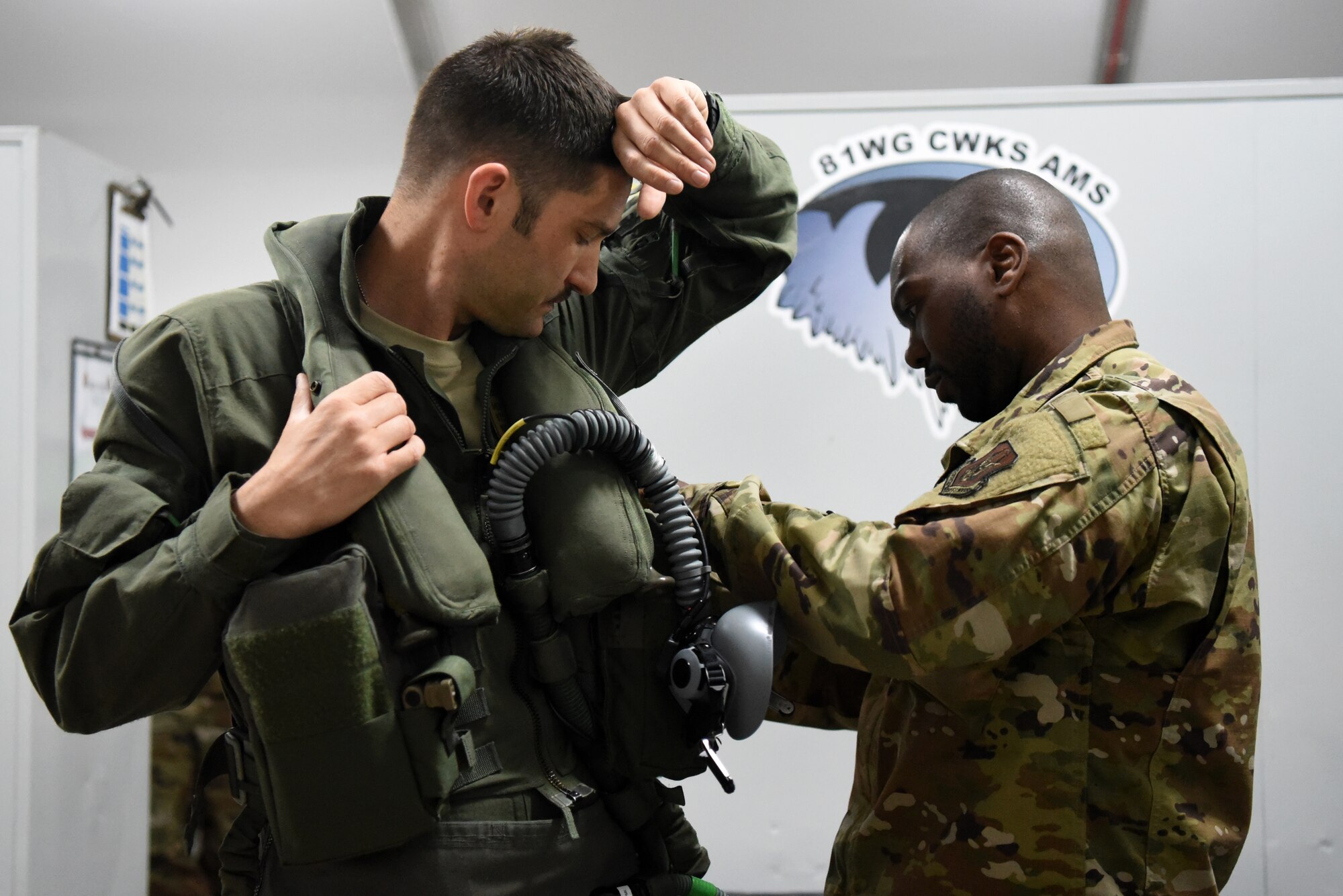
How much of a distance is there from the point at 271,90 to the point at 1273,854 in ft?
10.6

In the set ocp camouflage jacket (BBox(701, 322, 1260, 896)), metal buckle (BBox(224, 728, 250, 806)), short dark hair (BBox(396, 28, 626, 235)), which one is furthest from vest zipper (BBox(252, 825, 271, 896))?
short dark hair (BBox(396, 28, 626, 235))

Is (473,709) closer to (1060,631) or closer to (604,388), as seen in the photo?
(604,388)

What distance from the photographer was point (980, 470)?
123 cm

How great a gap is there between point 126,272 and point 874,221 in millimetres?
1739

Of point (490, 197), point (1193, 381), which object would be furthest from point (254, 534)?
point (1193, 381)

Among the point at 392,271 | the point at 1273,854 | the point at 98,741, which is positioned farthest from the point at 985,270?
the point at 98,741

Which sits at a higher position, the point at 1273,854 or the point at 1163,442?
the point at 1163,442

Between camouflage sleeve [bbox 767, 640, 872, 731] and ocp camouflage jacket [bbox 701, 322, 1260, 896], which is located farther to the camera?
camouflage sleeve [bbox 767, 640, 872, 731]

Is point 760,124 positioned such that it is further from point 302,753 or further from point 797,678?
point 302,753

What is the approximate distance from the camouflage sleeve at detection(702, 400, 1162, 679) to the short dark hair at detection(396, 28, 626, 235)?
52 centimetres

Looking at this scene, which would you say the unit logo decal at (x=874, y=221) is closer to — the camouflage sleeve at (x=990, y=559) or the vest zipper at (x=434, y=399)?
the camouflage sleeve at (x=990, y=559)

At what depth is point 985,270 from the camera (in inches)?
55.7

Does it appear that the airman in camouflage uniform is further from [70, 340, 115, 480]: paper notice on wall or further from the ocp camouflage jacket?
[70, 340, 115, 480]: paper notice on wall

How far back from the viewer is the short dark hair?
115 centimetres
